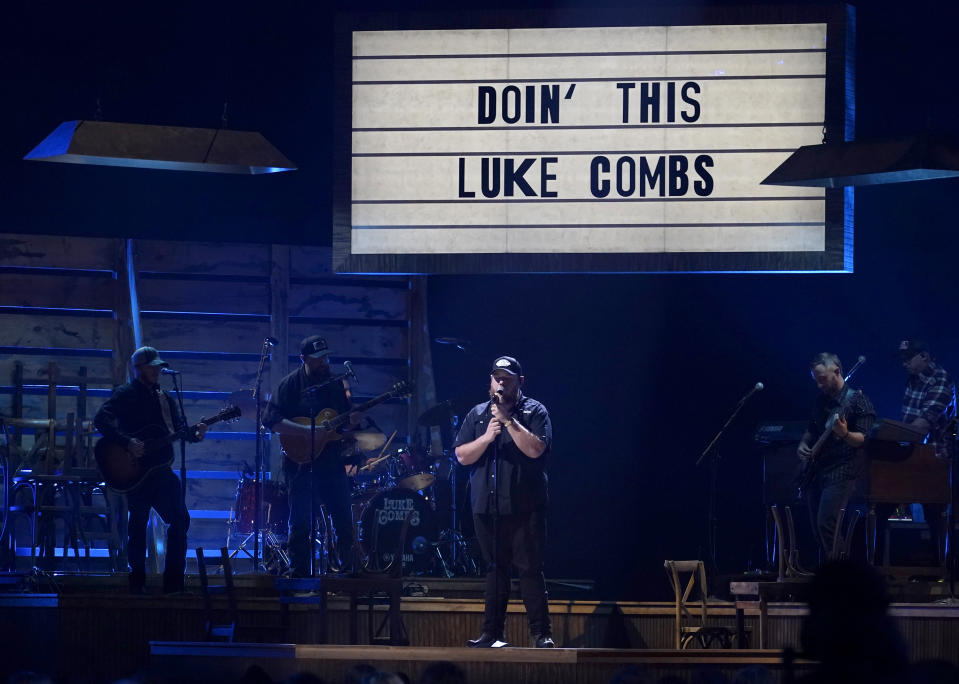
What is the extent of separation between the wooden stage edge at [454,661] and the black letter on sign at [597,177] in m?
2.98

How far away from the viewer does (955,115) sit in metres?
8.96

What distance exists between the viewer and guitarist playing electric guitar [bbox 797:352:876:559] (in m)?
8.91

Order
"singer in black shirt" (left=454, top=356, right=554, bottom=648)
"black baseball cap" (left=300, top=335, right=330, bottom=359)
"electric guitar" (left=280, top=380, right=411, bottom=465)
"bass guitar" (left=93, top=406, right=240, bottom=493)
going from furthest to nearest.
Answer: "black baseball cap" (left=300, top=335, right=330, bottom=359), "electric guitar" (left=280, top=380, right=411, bottom=465), "bass guitar" (left=93, top=406, right=240, bottom=493), "singer in black shirt" (left=454, top=356, right=554, bottom=648)

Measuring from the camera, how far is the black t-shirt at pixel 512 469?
734cm

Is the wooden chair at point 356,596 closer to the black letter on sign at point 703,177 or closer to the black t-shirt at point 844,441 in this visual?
the black letter on sign at point 703,177

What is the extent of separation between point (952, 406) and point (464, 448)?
4064 millimetres

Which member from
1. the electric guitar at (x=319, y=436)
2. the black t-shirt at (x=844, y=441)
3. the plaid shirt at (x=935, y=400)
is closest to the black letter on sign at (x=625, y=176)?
the black t-shirt at (x=844, y=441)

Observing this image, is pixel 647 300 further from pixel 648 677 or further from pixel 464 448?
pixel 648 677

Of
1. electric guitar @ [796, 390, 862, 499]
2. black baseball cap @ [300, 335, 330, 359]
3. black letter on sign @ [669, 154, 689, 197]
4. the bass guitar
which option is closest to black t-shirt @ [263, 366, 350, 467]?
black baseball cap @ [300, 335, 330, 359]

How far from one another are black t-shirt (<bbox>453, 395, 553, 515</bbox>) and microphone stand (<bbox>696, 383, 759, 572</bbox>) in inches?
83.9

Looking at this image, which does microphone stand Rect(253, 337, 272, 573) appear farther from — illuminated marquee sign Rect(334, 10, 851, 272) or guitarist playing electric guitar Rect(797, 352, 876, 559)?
guitarist playing electric guitar Rect(797, 352, 876, 559)

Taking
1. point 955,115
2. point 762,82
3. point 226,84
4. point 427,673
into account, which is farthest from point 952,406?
point 427,673

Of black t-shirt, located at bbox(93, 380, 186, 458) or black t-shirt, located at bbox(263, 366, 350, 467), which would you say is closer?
black t-shirt, located at bbox(93, 380, 186, 458)

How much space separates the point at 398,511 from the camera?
33.2ft
